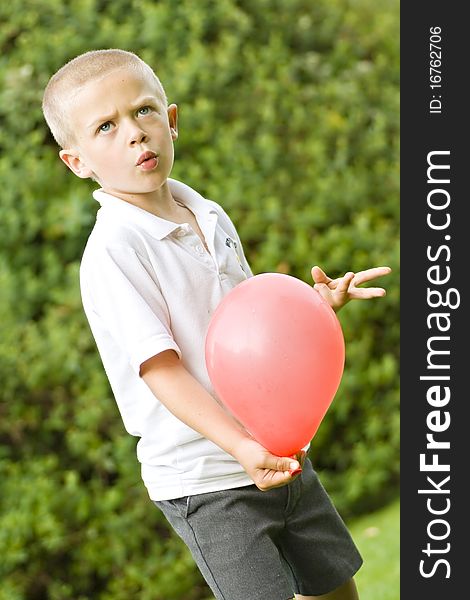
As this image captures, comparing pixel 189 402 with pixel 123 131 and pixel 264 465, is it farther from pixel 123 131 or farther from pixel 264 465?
pixel 123 131

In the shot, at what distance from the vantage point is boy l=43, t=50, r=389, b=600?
197cm

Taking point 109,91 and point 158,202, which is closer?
point 109,91

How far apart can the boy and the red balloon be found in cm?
5

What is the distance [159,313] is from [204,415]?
20cm

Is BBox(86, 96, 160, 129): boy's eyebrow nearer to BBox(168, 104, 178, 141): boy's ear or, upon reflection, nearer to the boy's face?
the boy's face

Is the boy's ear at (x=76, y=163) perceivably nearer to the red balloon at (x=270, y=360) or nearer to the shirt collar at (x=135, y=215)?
the shirt collar at (x=135, y=215)

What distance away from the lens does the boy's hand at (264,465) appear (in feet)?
6.16

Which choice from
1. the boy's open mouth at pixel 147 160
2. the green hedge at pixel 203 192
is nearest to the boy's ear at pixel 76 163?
the boy's open mouth at pixel 147 160

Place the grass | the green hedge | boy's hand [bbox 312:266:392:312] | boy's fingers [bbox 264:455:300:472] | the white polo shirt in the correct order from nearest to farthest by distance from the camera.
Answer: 1. boy's fingers [bbox 264:455:300:472]
2. the white polo shirt
3. boy's hand [bbox 312:266:392:312]
4. the grass
5. the green hedge

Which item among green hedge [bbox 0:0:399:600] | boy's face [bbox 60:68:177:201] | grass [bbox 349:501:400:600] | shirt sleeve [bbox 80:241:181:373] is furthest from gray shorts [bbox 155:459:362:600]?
green hedge [bbox 0:0:399:600]

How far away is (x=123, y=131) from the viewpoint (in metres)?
2.02

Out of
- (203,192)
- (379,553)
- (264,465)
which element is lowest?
(379,553)

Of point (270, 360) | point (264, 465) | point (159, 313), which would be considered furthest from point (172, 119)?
point (264, 465)

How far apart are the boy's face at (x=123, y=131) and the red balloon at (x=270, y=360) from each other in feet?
0.90
